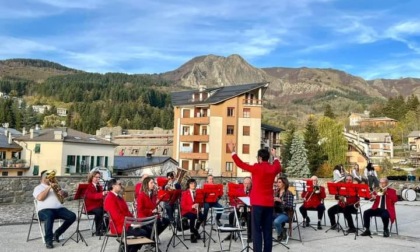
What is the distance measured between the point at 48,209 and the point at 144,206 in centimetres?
208

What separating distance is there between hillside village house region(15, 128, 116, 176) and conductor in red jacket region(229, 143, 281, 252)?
46.7 meters

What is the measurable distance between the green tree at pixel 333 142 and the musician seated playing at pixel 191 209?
5614cm

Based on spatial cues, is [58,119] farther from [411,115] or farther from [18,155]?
[411,115]

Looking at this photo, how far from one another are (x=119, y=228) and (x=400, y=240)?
6.90 meters

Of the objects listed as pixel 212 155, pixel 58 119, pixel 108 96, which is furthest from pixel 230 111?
pixel 108 96

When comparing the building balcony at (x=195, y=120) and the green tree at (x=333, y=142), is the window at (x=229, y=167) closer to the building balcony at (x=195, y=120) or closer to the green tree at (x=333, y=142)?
the building balcony at (x=195, y=120)

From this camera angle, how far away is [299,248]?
9328mm

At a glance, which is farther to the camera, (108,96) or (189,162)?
Answer: (108,96)

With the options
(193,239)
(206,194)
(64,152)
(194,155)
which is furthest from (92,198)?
(194,155)

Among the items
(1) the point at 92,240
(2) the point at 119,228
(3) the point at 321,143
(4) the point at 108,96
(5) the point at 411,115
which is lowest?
(1) the point at 92,240

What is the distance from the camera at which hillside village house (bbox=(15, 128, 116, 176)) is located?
51.2m

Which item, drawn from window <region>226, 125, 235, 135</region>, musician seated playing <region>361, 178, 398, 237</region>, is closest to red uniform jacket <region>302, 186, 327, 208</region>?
musician seated playing <region>361, 178, 398, 237</region>

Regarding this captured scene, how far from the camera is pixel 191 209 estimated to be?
993 cm

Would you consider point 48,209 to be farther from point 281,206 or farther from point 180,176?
point 281,206
